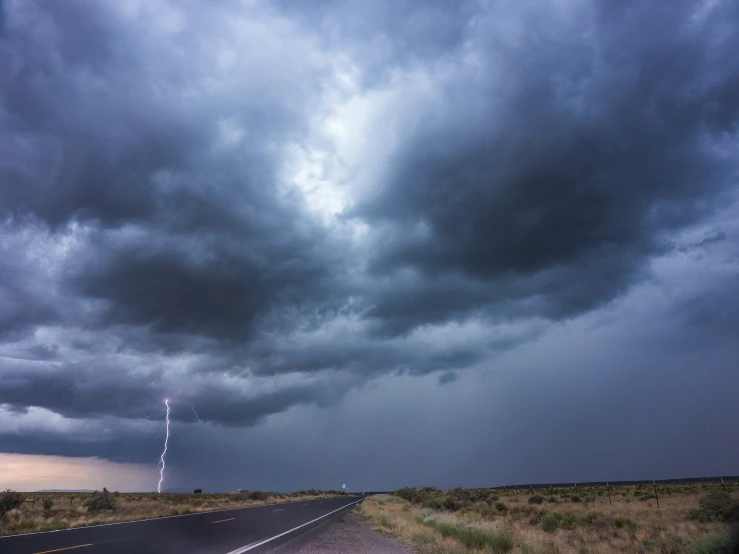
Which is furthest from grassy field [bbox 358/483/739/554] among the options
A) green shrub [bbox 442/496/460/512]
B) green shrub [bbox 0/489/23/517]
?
green shrub [bbox 0/489/23/517]

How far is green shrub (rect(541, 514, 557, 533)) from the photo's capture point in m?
23.0

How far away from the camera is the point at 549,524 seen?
23.7 metres

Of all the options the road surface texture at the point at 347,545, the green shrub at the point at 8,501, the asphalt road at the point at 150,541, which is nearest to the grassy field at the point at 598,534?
the road surface texture at the point at 347,545

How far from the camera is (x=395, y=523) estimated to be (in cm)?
2762

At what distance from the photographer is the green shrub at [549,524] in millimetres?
22969

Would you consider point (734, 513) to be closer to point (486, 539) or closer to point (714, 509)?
point (714, 509)

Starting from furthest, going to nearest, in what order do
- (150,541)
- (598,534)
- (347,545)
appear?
(598,534) < (347,545) < (150,541)

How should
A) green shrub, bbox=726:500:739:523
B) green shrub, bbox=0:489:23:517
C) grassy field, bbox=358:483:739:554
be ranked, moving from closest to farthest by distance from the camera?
green shrub, bbox=726:500:739:523 → grassy field, bbox=358:483:739:554 → green shrub, bbox=0:489:23:517

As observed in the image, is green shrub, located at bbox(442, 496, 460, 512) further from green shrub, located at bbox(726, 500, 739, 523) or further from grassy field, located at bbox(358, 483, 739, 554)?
green shrub, located at bbox(726, 500, 739, 523)

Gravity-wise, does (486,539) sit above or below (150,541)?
below

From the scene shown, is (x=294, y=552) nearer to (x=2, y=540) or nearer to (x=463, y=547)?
(x=463, y=547)

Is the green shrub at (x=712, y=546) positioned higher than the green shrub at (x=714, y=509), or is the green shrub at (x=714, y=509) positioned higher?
the green shrub at (x=712, y=546)

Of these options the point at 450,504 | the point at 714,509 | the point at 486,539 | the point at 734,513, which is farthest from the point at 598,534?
the point at 450,504

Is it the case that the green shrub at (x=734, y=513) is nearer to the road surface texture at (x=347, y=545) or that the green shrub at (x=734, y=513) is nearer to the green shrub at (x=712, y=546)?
the green shrub at (x=712, y=546)
